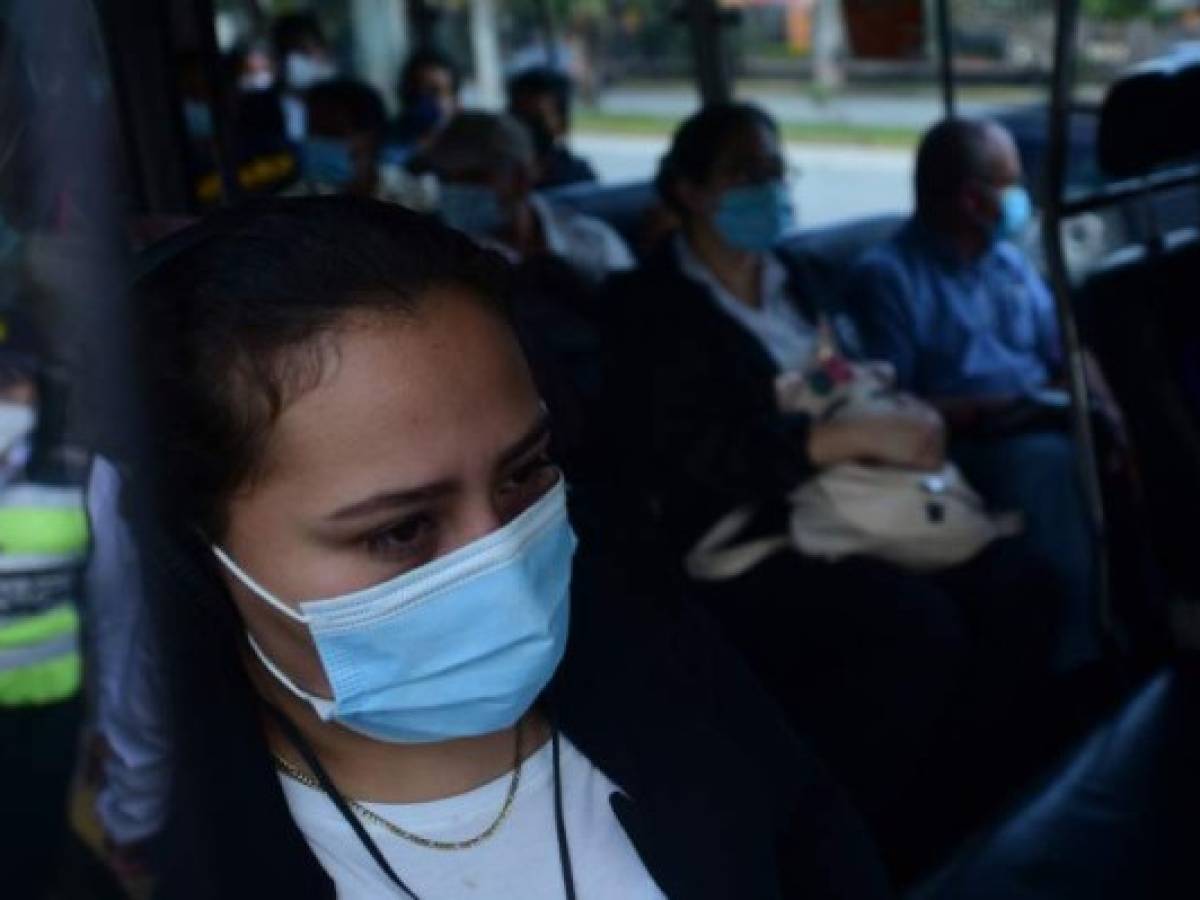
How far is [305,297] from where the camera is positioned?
1.17m

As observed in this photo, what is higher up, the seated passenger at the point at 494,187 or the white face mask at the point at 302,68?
the white face mask at the point at 302,68

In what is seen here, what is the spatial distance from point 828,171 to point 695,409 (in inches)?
348

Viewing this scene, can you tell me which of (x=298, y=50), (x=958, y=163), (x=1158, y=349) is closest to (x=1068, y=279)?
(x=1158, y=349)

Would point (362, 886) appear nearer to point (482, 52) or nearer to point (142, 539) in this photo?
point (142, 539)

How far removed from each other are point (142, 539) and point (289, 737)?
0.36m

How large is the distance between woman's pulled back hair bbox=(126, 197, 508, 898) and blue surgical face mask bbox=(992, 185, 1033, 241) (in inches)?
102

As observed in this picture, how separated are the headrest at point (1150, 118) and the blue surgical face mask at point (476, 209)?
158 centimetres

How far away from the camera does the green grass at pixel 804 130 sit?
1108 centimetres

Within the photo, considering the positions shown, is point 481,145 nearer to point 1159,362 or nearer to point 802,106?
point 1159,362

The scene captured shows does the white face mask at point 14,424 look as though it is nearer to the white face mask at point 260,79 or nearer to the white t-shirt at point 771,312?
the white t-shirt at point 771,312

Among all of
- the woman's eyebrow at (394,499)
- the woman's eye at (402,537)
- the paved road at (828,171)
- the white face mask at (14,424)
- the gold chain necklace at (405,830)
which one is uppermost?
the white face mask at (14,424)

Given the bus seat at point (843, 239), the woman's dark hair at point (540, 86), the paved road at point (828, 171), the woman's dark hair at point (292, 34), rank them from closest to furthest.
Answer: the bus seat at point (843, 239), the woman's dark hair at point (540, 86), the woman's dark hair at point (292, 34), the paved road at point (828, 171)

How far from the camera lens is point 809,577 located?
280cm

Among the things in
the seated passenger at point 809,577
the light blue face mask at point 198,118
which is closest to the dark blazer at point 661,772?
→ the light blue face mask at point 198,118
